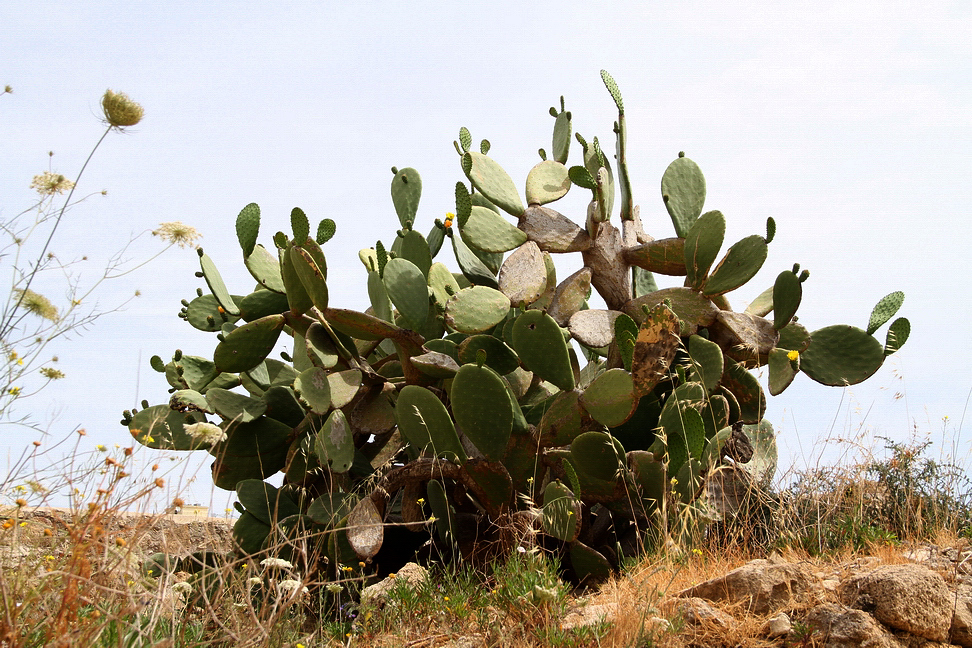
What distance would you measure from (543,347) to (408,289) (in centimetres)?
77

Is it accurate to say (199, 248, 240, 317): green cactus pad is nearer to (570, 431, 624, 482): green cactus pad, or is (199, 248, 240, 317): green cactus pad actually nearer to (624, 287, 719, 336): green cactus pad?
(570, 431, 624, 482): green cactus pad

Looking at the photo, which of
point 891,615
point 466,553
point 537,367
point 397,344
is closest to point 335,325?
point 397,344

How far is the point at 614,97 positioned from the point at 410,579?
2.81 m

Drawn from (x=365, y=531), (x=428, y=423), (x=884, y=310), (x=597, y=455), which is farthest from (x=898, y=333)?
(x=365, y=531)

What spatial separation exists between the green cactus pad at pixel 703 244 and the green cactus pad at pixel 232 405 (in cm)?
244

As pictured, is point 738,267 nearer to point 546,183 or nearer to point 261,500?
point 546,183

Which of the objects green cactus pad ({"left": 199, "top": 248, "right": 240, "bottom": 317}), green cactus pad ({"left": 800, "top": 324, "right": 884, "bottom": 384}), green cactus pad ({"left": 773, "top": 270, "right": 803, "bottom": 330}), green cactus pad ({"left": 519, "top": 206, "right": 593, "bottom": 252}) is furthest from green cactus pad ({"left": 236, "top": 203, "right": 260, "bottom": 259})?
green cactus pad ({"left": 800, "top": 324, "right": 884, "bottom": 384})

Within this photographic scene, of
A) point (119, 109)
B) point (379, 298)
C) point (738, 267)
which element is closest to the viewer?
point (119, 109)

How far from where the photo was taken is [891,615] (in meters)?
2.68

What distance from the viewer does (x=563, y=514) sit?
368cm

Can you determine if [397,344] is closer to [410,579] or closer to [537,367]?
[537,367]

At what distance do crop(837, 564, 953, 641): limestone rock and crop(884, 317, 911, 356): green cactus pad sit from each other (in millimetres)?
2357

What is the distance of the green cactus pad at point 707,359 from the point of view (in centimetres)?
406

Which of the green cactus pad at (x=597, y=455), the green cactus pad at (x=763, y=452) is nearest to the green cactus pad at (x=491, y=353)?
the green cactus pad at (x=597, y=455)
